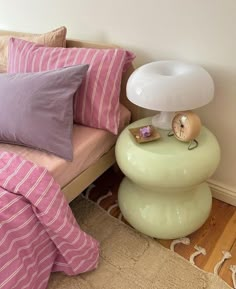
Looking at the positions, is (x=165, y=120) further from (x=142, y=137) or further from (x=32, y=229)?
(x=32, y=229)

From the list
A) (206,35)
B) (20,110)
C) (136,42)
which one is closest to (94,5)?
(136,42)

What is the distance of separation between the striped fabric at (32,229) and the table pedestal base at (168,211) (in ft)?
0.94

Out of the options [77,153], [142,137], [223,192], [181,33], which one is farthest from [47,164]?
[223,192]

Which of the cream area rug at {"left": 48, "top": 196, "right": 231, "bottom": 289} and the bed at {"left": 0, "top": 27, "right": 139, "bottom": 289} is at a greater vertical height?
the bed at {"left": 0, "top": 27, "right": 139, "bottom": 289}

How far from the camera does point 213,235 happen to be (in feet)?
4.70

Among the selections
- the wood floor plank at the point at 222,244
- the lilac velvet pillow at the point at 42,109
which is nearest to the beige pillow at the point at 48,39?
the lilac velvet pillow at the point at 42,109

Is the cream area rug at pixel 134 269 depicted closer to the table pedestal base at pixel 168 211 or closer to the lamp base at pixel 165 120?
the table pedestal base at pixel 168 211

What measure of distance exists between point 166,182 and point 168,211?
21 cm

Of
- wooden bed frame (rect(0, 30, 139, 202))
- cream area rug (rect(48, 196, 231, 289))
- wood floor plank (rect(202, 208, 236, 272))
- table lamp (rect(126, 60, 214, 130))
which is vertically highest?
table lamp (rect(126, 60, 214, 130))

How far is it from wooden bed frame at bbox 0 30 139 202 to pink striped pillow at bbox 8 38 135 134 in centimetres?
14

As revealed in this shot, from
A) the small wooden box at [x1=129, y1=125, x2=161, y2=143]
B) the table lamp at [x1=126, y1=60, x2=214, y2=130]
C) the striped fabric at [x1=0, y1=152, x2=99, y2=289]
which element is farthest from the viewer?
the small wooden box at [x1=129, y1=125, x2=161, y2=143]

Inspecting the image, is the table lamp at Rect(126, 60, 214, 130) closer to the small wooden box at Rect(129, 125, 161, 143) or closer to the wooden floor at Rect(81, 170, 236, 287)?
the small wooden box at Rect(129, 125, 161, 143)

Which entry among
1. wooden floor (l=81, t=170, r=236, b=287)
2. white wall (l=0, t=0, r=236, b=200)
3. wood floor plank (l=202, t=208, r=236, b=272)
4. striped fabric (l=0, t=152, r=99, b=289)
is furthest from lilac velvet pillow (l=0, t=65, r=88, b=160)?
wood floor plank (l=202, t=208, r=236, b=272)

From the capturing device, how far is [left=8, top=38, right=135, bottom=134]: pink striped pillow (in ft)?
4.47
